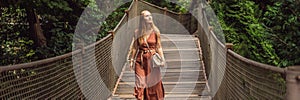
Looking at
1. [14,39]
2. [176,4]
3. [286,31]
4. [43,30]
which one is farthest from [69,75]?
[176,4]

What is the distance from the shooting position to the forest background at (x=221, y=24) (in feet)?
24.0

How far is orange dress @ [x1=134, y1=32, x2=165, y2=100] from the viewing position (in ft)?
23.1

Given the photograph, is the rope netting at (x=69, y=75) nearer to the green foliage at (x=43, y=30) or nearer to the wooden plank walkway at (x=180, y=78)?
the wooden plank walkway at (x=180, y=78)

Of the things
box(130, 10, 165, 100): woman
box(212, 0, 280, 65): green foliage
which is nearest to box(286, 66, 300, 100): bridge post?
box(130, 10, 165, 100): woman

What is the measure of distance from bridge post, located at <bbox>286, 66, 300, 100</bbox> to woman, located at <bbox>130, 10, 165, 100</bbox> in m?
3.79

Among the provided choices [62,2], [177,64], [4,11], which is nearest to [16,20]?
[4,11]

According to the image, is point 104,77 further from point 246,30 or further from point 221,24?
point 221,24

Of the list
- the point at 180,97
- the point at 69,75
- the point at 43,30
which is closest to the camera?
the point at 69,75

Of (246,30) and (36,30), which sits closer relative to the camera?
(246,30)

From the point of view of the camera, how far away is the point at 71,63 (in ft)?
19.8

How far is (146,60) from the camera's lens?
7035 millimetres

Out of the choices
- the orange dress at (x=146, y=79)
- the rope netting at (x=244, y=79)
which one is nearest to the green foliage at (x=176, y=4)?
the rope netting at (x=244, y=79)

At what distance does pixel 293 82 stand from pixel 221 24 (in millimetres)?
6655

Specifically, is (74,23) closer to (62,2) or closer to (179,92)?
(62,2)
